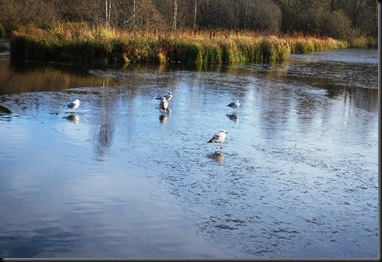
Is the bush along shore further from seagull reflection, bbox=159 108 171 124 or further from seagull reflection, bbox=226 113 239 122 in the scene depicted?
seagull reflection, bbox=226 113 239 122

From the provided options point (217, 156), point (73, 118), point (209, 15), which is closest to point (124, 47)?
point (73, 118)

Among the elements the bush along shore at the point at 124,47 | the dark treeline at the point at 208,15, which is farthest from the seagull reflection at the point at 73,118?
the dark treeline at the point at 208,15

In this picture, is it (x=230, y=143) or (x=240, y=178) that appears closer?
(x=240, y=178)

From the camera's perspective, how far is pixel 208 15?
128ft

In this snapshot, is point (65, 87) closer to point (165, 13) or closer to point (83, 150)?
point (83, 150)

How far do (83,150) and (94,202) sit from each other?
86.6 inches

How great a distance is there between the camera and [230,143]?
894 centimetres

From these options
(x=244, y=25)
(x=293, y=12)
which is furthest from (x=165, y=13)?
(x=293, y=12)

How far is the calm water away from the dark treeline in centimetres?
1530

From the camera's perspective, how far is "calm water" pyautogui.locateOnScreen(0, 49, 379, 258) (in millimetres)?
5180

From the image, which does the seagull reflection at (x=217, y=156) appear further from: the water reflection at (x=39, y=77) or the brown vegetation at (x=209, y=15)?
the brown vegetation at (x=209, y=15)

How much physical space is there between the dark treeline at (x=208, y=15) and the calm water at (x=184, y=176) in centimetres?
1530

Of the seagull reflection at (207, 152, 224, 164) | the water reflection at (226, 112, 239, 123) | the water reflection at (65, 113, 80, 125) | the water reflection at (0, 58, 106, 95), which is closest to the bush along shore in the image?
the water reflection at (0, 58, 106, 95)

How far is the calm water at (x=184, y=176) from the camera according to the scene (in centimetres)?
518
